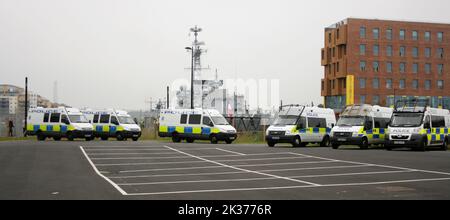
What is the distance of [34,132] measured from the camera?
41.5 m

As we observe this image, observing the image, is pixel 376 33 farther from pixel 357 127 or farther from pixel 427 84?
pixel 357 127

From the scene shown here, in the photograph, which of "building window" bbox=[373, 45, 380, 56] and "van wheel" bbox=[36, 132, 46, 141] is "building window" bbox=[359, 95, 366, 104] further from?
"van wheel" bbox=[36, 132, 46, 141]

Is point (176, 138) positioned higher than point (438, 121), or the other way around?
point (438, 121)

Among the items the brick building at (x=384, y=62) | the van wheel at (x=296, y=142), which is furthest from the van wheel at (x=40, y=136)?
the brick building at (x=384, y=62)

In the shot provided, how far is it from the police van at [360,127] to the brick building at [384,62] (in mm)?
42546

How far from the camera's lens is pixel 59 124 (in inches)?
1590

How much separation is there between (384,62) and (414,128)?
5007 cm

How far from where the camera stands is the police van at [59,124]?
39938 millimetres

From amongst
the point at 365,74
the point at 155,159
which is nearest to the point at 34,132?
the point at 155,159

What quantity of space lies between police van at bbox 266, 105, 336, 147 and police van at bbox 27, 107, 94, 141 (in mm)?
13862

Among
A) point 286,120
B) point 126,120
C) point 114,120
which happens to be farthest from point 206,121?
point 114,120

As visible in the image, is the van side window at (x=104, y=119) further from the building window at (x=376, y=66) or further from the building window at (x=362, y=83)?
the building window at (x=376, y=66)

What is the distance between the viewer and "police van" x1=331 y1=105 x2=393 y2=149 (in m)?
30.9

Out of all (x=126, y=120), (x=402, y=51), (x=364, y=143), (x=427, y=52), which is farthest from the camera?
(x=427, y=52)
